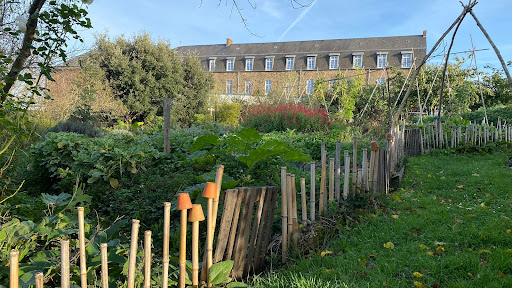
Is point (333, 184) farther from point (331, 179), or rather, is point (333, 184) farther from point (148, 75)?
point (148, 75)

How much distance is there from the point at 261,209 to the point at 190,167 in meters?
1.74

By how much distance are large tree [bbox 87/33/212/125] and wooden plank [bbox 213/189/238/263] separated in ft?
48.7

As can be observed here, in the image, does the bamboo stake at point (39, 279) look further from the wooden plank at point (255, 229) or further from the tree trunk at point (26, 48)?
the tree trunk at point (26, 48)

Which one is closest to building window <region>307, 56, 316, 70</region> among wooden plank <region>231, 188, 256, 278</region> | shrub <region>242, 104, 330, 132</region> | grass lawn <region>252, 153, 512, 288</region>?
shrub <region>242, 104, 330, 132</region>

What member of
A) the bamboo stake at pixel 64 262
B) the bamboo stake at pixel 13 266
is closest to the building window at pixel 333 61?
the bamboo stake at pixel 64 262

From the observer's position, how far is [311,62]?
33.9 m

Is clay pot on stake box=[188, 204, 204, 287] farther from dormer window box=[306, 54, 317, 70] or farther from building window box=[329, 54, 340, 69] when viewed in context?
dormer window box=[306, 54, 317, 70]

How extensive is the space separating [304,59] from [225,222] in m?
33.2

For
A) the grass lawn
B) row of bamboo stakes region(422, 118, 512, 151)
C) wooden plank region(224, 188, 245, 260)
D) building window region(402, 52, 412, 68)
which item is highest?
building window region(402, 52, 412, 68)

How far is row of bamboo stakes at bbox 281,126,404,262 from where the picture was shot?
2850 millimetres

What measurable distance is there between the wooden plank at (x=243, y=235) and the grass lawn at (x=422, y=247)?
18 centimetres

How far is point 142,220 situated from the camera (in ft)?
11.2

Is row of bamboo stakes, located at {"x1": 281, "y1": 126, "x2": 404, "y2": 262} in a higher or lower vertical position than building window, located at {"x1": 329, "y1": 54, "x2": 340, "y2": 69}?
lower

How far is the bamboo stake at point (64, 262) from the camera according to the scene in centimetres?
145
